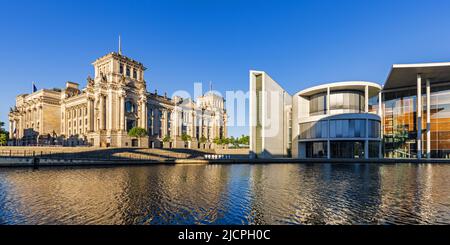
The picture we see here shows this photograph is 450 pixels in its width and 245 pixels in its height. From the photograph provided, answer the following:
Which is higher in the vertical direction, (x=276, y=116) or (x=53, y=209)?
(x=276, y=116)

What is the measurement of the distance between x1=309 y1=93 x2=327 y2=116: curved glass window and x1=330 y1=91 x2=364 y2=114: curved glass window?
161 cm

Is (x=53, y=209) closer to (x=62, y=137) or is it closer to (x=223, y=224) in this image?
(x=223, y=224)

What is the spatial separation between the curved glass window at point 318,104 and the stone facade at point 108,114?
2022 inches

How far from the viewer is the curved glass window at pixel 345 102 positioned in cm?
4838

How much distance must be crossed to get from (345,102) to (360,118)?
5035mm

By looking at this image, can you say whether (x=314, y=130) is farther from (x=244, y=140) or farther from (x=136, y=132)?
(x=244, y=140)

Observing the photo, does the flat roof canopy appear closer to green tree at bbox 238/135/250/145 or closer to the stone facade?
the stone facade

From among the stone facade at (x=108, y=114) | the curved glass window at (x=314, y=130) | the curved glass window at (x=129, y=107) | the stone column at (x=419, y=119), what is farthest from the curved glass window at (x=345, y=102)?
the curved glass window at (x=129, y=107)

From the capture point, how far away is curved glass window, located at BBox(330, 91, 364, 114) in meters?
48.4

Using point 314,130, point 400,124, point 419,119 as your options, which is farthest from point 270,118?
point 400,124

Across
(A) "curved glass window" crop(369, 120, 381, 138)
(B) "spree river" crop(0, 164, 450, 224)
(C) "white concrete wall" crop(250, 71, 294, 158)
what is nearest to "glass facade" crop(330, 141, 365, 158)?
(A) "curved glass window" crop(369, 120, 381, 138)

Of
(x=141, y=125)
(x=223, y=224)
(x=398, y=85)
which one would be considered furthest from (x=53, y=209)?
(x=141, y=125)
